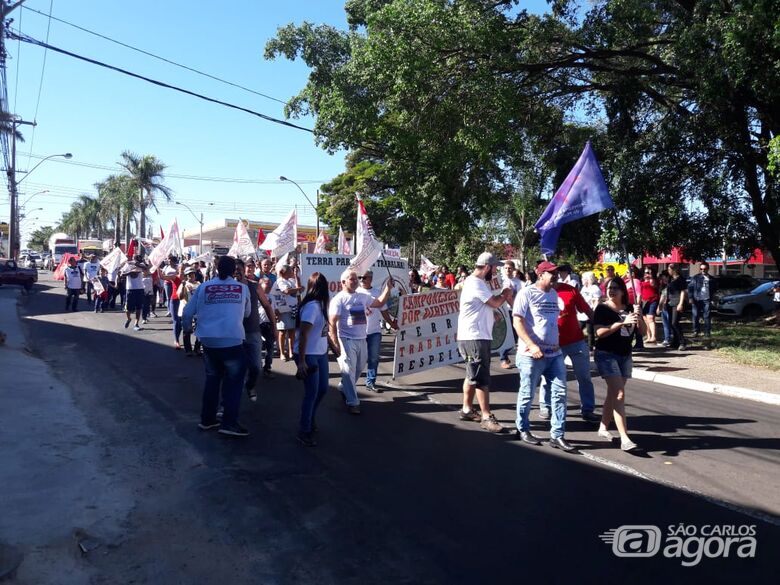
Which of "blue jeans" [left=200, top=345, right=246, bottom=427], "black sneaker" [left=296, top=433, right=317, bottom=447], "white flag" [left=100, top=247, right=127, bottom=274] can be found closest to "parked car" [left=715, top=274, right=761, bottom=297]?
"white flag" [left=100, top=247, right=127, bottom=274]

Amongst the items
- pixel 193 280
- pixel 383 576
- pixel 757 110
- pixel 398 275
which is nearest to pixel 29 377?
pixel 193 280

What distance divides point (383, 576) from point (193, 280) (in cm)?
932

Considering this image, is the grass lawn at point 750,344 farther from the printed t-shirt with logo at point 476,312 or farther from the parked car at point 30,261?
the parked car at point 30,261

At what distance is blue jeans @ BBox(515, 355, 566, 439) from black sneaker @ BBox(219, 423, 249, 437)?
277cm

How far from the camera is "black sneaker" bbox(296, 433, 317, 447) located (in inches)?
250

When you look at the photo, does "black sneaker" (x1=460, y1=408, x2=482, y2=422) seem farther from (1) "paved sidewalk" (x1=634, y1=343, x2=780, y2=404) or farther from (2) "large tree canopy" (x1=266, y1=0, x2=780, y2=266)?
(2) "large tree canopy" (x1=266, y1=0, x2=780, y2=266)

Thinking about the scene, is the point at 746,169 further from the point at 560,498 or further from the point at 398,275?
the point at 560,498

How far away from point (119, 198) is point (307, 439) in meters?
55.3

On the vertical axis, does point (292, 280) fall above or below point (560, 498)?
above

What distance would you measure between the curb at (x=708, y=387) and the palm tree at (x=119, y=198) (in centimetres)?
4348

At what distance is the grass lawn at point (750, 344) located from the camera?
1227 cm

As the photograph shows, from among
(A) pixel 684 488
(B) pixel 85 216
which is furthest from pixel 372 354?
(B) pixel 85 216

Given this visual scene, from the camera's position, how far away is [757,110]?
16.4 meters

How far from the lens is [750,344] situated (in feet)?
47.2
